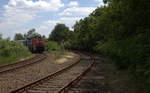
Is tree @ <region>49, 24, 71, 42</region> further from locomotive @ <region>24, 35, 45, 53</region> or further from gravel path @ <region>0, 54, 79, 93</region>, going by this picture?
gravel path @ <region>0, 54, 79, 93</region>

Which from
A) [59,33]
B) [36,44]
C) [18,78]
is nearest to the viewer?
[18,78]

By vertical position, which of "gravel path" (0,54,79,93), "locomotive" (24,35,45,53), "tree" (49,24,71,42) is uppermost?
"tree" (49,24,71,42)

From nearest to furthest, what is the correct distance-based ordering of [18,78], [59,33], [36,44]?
[18,78] → [36,44] → [59,33]

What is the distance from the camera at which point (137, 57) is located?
5.89 m

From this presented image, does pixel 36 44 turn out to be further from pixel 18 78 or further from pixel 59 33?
pixel 59 33

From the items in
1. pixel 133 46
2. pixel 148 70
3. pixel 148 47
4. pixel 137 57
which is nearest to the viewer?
pixel 148 70

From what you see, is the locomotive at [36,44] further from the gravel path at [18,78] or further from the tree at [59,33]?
the tree at [59,33]

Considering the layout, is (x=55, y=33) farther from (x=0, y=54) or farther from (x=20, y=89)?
(x=20, y=89)

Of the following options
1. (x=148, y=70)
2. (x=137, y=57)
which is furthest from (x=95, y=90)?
(x=148, y=70)

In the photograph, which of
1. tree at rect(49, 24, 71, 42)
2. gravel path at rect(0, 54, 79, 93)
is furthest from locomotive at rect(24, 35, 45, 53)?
tree at rect(49, 24, 71, 42)

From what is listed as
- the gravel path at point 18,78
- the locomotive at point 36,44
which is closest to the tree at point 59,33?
the locomotive at point 36,44

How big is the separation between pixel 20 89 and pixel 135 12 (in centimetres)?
560

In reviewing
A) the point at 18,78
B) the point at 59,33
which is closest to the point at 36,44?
the point at 18,78

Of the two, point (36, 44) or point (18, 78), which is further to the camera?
point (36, 44)
